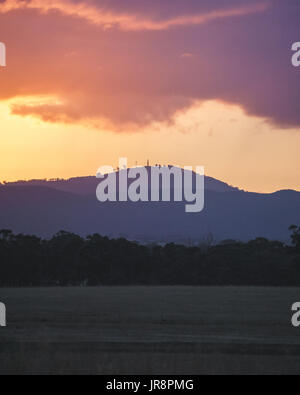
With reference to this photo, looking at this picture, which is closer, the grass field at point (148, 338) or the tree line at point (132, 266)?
the grass field at point (148, 338)

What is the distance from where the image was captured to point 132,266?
281ft

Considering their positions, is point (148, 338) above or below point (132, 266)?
below

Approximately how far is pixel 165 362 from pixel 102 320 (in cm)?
1288

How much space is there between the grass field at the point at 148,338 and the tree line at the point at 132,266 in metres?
38.2

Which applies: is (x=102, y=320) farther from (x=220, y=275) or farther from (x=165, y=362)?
(x=220, y=275)

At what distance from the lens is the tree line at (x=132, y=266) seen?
83.5m

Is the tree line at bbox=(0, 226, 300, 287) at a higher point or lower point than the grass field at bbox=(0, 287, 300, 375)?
higher

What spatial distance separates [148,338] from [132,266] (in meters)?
58.8

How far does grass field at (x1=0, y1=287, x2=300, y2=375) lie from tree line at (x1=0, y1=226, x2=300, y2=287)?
38167 millimetres

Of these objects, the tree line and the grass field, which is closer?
the grass field

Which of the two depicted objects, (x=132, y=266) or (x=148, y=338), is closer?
(x=148, y=338)

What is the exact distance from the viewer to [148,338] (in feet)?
88.1

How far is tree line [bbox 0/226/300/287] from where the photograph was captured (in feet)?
274

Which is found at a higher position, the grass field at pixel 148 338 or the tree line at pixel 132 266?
the tree line at pixel 132 266
